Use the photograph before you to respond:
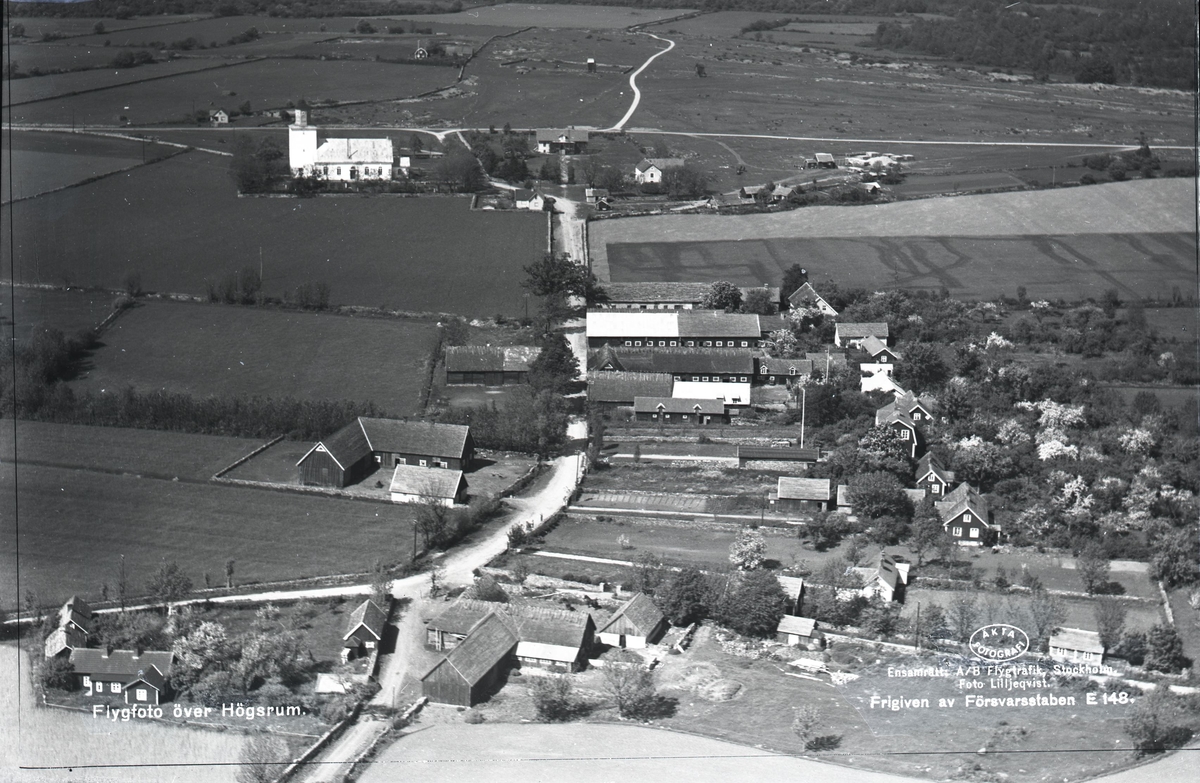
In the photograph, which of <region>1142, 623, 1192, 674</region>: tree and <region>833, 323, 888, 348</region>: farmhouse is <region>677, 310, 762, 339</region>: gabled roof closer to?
<region>833, 323, 888, 348</region>: farmhouse

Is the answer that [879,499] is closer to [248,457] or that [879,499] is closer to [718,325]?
[718,325]

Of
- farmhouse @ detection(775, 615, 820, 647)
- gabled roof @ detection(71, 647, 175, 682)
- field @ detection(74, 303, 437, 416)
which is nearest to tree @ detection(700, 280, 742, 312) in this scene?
field @ detection(74, 303, 437, 416)

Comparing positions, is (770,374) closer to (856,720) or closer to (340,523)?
(340,523)

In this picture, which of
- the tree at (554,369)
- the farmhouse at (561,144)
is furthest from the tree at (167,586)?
the farmhouse at (561,144)

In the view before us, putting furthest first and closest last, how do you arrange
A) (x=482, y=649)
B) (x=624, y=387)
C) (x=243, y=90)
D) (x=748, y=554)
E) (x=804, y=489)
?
(x=243, y=90)
(x=624, y=387)
(x=804, y=489)
(x=748, y=554)
(x=482, y=649)

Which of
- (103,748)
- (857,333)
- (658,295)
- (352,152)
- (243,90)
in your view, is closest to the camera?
(103,748)

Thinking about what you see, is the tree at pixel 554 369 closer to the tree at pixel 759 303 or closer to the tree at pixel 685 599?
the tree at pixel 759 303

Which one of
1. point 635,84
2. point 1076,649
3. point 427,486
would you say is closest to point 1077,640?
point 1076,649
